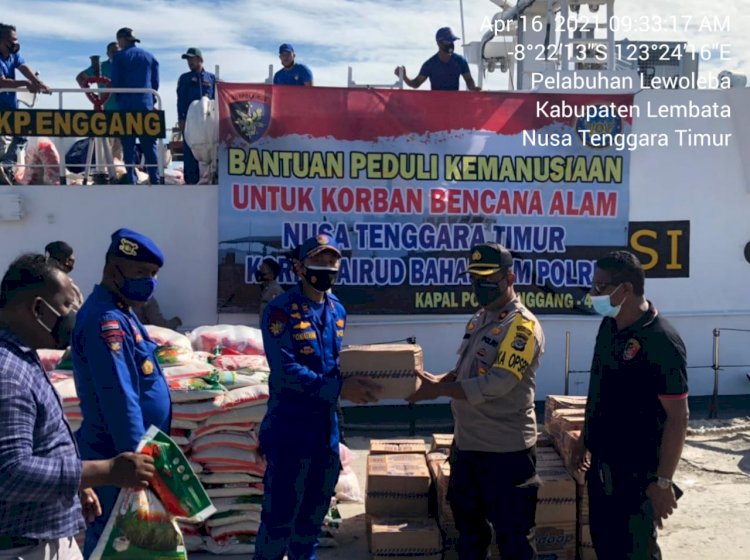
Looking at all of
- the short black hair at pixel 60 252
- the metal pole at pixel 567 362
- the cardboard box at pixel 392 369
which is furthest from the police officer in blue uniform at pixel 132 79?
the cardboard box at pixel 392 369

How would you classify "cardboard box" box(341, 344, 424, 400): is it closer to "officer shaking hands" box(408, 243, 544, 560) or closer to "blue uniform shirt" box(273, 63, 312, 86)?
"officer shaking hands" box(408, 243, 544, 560)

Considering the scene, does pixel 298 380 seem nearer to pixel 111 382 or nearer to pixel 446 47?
pixel 111 382

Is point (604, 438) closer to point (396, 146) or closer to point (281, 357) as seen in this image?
point (281, 357)

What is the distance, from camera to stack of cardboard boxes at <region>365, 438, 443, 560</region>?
5.23 metres

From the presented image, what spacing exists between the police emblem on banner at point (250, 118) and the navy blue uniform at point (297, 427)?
4.67 m

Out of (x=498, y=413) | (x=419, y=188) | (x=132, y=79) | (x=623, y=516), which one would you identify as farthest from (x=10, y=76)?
(x=623, y=516)

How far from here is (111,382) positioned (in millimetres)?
3553

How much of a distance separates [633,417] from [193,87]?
750cm

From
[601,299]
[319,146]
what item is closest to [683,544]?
[601,299]

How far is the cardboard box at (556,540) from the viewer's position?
5.32 m

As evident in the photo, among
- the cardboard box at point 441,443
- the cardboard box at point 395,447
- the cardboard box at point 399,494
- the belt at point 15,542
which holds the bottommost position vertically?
the cardboard box at point 399,494

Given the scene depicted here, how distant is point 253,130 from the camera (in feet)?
29.3

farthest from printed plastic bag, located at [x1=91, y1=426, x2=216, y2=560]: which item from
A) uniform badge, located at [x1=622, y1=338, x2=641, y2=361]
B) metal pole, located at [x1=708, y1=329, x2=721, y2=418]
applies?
metal pole, located at [x1=708, y1=329, x2=721, y2=418]

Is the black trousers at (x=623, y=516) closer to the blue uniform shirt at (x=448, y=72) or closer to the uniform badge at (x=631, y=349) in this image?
the uniform badge at (x=631, y=349)
